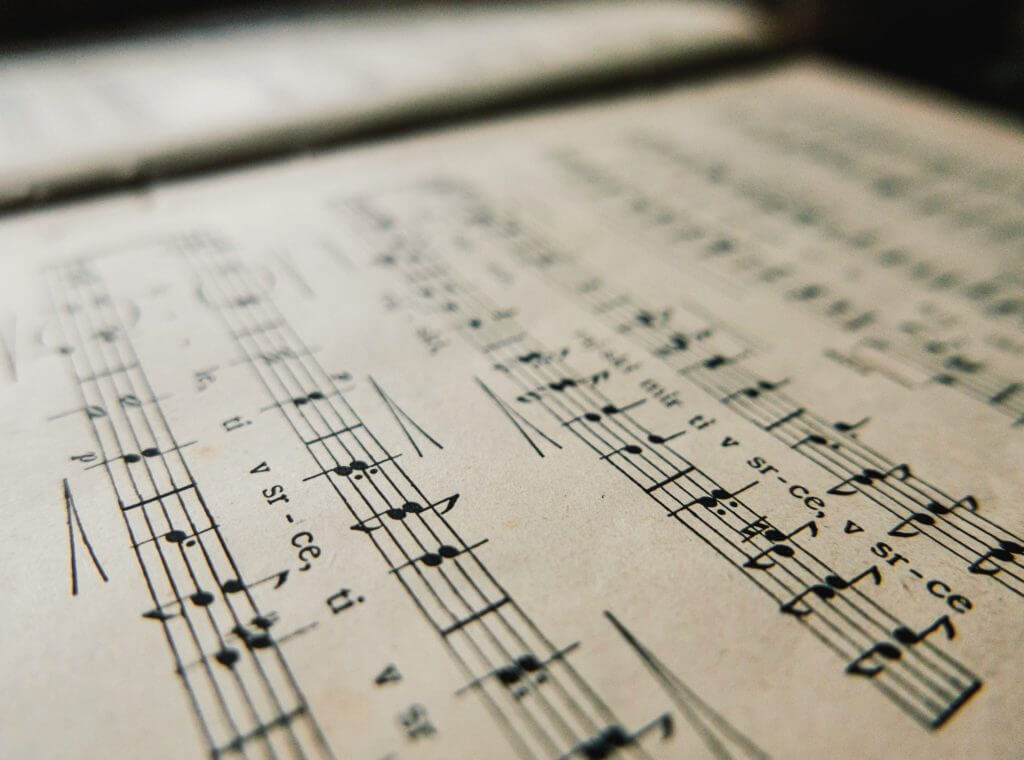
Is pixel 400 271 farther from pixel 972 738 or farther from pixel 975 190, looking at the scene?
pixel 975 190

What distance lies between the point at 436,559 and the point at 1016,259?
70 cm

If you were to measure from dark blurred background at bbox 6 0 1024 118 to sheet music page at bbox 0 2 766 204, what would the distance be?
9 centimetres

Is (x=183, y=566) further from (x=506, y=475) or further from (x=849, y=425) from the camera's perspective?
(x=849, y=425)

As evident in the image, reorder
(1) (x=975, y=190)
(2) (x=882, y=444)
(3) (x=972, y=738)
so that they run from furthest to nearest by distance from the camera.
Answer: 1. (1) (x=975, y=190)
2. (2) (x=882, y=444)
3. (3) (x=972, y=738)

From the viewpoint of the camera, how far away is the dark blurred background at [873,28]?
3.96 ft

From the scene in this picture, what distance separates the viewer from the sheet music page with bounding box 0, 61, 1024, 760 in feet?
1.18

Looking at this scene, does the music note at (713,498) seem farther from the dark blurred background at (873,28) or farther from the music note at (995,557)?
the dark blurred background at (873,28)

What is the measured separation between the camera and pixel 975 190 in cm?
93

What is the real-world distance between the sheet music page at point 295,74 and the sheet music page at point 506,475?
0.07m

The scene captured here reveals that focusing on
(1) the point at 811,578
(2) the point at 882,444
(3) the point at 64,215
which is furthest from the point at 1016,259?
(3) the point at 64,215

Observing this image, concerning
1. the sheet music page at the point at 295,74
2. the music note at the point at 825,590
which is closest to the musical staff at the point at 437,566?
the music note at the point at 825,590

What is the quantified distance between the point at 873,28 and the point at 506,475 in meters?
1.43

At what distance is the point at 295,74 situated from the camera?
1041mm

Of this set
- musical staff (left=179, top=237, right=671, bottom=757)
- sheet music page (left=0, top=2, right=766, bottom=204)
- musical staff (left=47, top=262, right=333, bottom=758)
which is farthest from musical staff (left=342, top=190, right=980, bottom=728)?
sheet music page (left=0, top=2, right=766, bottom=204)
